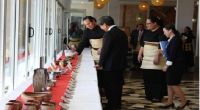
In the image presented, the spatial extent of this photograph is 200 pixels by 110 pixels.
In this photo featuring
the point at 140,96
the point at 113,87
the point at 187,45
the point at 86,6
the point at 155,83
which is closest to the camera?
the point at 113,87

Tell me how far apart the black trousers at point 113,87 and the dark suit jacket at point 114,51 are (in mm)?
120

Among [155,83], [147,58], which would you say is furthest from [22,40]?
[155,83]

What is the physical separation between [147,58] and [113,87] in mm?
1222

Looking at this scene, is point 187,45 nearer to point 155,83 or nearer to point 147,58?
point 155,83

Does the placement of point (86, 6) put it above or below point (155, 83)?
above

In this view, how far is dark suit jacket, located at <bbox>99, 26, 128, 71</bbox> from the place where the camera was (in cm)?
548

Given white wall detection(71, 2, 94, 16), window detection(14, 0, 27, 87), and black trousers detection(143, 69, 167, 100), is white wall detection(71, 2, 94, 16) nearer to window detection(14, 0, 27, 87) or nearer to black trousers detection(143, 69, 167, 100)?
black trousers detection(143, 69, 167, 100)

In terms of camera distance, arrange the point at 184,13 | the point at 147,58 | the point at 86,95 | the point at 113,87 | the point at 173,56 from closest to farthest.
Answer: the point at 86,95 < the point at 113,87 < the point at 173,56 < the point at 147,58 < the point at 184,13

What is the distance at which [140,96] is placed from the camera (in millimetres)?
7820

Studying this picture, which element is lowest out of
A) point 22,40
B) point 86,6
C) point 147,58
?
point 147,58

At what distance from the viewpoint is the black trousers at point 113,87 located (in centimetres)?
574

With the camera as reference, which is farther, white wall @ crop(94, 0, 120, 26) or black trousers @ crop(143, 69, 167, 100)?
white wall @ crop(94, 0, 120, 26)

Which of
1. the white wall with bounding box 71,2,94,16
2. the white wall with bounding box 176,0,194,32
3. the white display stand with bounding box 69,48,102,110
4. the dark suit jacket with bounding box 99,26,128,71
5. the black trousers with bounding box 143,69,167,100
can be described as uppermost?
the white wall with bounding box 71,2,94,16

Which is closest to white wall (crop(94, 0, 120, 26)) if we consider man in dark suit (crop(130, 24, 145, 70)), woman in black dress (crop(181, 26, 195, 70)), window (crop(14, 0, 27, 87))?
man in dark suit (crop(130, 24, 145, 70))
